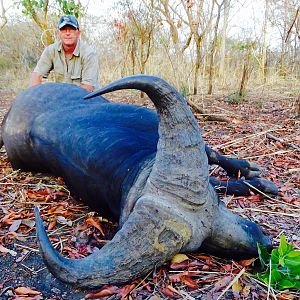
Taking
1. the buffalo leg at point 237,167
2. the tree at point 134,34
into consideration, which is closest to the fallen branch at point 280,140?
the buffalo leg at point 237,167

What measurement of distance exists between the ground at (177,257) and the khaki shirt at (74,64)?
1407 mm

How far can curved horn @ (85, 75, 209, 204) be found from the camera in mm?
1506

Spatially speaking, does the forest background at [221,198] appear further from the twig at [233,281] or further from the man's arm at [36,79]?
the man's arm at [36,79]


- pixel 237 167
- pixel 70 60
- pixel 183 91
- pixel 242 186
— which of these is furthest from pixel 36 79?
pixel 242 186

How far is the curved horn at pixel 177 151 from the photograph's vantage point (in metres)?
1.51

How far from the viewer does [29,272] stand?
190 centimetres

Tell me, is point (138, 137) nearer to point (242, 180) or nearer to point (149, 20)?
point (242, 180)

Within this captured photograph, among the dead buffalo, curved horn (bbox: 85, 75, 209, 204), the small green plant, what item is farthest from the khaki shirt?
the small green plant

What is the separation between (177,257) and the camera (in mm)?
1694

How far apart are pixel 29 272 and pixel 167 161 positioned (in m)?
0.88

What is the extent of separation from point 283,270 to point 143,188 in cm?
66

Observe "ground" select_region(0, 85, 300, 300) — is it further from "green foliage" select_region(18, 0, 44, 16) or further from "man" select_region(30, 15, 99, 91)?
"green foliage" select_region(18, 0, 44, 16)

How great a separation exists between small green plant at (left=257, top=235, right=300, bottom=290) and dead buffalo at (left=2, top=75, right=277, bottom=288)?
0.12 meters

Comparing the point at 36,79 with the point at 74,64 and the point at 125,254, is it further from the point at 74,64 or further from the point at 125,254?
the point at 125,254
